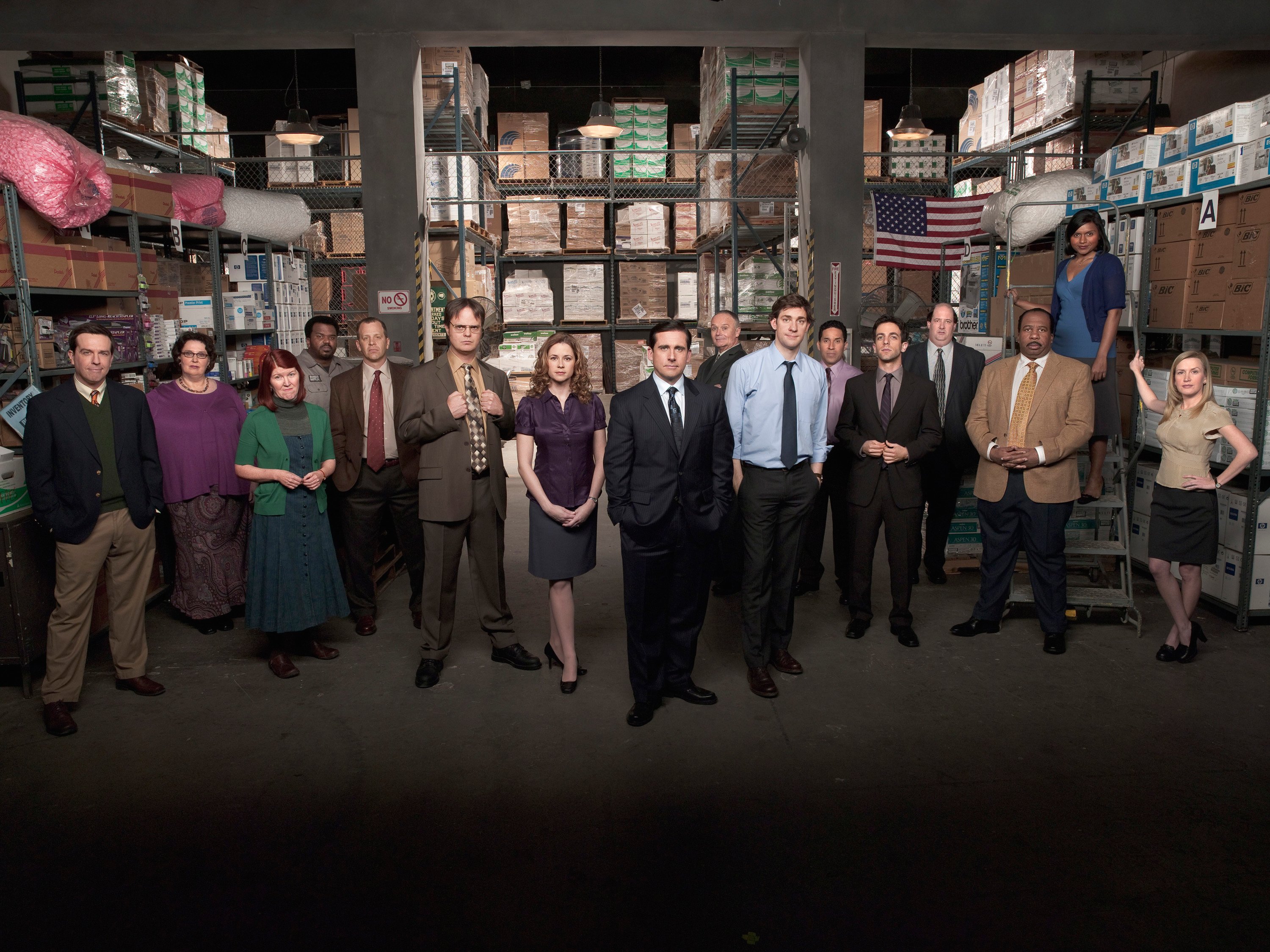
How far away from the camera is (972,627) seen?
18.8 feet

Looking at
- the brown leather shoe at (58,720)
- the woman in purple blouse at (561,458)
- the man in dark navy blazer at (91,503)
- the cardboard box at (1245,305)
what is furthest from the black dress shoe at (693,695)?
the cardboard box at (1245,305)

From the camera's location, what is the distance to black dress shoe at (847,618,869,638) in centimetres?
573

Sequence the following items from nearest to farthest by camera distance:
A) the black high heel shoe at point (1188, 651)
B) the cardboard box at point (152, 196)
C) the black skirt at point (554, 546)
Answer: the black skirt at point (554, 546)
the black high heel shoe at point (1188, 651)
the cardboard box at point (152, 196)

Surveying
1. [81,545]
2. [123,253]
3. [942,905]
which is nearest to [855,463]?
[942,905]

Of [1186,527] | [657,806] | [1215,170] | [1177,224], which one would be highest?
[1215,170]

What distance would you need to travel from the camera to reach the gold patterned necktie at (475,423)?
4.93 metres

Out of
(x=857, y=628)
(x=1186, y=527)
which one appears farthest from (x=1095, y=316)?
(x=857, y=628)

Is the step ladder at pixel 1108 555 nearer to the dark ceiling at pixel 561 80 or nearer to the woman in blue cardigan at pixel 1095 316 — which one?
the woman in blue cardigan at pixel 1095 316

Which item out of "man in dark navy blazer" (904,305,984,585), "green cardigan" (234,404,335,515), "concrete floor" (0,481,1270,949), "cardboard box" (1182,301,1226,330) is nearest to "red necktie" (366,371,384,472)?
"green cardigan" (234,404,335,515)

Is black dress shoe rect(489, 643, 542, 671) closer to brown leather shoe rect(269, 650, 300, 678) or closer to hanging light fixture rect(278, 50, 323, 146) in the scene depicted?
brown leather shoe rect(269, 650, 300, 678)

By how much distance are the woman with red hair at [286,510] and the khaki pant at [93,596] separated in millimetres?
556

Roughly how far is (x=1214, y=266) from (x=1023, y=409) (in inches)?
76.8

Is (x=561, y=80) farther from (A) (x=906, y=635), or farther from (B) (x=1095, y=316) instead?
(A) (x=906, y=635)

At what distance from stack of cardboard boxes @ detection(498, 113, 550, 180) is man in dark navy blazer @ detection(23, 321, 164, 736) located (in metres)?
10.8
